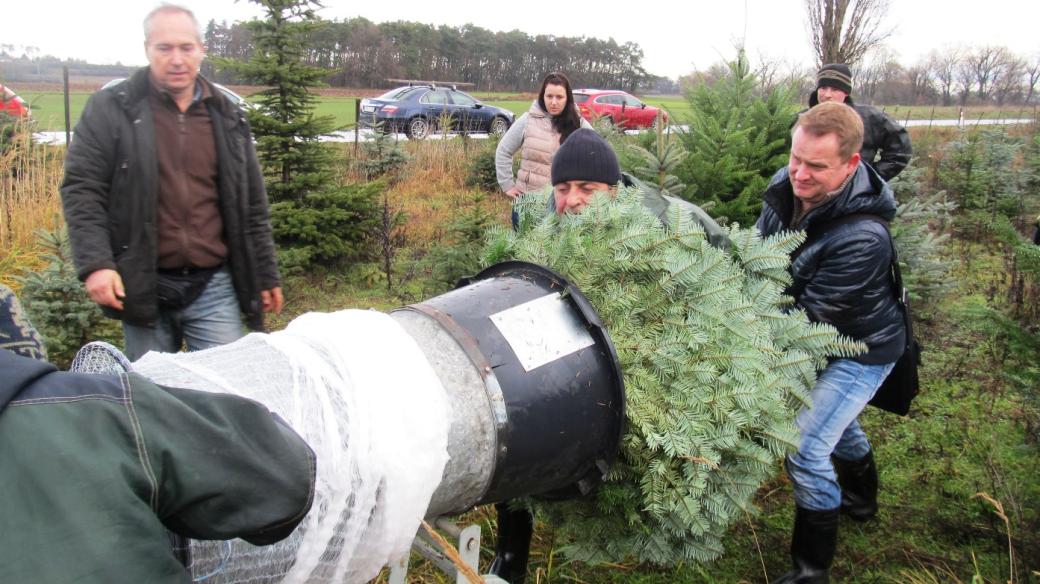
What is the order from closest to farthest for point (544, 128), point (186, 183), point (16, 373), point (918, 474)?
point (16, 373), point (186, 183), point (918, 474), point (544, 128)

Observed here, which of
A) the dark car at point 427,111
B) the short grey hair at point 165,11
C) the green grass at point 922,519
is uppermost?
the dark car at point 427,111

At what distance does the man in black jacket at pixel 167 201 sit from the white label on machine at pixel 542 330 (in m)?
1.50

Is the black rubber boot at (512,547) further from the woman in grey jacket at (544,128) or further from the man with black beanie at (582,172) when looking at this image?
the woman in grey jacket at (544,128)

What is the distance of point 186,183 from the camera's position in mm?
2697

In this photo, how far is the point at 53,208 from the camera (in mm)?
5672

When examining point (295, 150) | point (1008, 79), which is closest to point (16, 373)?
point (295, 150)

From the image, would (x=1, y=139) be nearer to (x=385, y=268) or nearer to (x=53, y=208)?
(x=53, y=208)

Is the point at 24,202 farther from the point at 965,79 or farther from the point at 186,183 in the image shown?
the point at 965,79

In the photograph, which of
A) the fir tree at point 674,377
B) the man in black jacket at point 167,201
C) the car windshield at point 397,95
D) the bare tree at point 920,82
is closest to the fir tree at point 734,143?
the fir tree at point 674,377

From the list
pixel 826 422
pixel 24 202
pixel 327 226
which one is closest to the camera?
pixel 826 422

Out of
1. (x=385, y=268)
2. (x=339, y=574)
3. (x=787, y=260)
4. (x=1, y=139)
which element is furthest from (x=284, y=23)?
(x=339, y=574)

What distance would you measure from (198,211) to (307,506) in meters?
1.99

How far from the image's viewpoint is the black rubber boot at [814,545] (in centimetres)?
250

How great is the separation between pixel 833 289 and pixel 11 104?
802 cm
